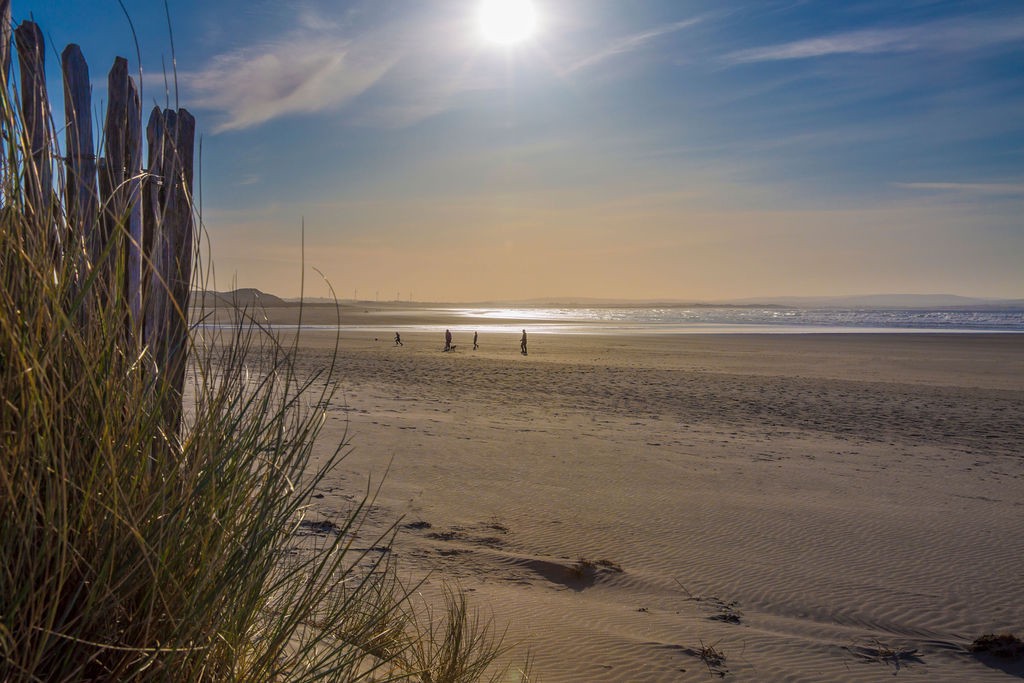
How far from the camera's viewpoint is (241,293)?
2641mm

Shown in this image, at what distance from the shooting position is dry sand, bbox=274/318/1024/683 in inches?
172

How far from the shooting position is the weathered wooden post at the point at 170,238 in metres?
2.56

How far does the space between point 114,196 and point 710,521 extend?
5846 millimetres

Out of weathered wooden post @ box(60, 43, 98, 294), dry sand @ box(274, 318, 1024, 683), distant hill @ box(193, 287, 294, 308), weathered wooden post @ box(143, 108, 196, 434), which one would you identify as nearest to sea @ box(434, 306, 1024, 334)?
dry sand @ box(274, 318, 1024, 683)

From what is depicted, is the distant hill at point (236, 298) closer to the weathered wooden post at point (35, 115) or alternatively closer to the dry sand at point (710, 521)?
the weathered wooden post at point (35, 115)

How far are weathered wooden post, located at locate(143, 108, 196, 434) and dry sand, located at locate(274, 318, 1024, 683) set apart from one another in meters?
2.50

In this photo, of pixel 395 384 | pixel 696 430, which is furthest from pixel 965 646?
pixel 395 384

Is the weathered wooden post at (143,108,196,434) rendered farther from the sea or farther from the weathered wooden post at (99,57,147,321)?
the sea

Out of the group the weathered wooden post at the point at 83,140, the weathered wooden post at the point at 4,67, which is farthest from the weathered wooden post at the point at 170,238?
the weathered wooden post at the point at 4,67

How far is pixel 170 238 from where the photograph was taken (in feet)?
9.47

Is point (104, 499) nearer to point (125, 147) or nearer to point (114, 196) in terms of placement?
point (114, 196)

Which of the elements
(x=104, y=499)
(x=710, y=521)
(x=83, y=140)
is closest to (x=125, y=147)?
(x=83, y=140)

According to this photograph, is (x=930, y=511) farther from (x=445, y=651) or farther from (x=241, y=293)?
(x=241, y=293)

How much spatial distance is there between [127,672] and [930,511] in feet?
24.6
